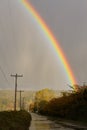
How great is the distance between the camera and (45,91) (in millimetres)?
166125

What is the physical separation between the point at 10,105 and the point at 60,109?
71.2m

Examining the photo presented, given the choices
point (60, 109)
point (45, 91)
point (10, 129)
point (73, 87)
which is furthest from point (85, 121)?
point (45, 91)

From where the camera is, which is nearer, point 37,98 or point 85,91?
point 85,91

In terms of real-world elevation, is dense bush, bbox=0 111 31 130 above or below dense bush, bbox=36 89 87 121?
below

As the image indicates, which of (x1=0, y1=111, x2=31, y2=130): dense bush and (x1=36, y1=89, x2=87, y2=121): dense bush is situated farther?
(x1=36, y1=89, x2=87, y2=121): dense bush

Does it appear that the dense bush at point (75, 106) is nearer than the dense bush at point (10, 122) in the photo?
No

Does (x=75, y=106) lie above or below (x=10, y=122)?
above

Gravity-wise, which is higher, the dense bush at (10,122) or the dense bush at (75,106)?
the dense bush at (75,106)

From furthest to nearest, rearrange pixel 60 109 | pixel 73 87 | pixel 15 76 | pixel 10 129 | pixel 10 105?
pixel 10 105 → pixel 15 76 → pixel 60 109 → pixel 73 87 → pixel 10 129

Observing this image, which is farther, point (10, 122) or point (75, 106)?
point (75, 106)

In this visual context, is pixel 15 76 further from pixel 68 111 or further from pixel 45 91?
pixel 45 91

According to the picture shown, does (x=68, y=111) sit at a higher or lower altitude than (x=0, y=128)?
higher

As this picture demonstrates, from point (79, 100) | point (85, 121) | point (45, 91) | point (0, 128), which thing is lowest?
point (0, 128)

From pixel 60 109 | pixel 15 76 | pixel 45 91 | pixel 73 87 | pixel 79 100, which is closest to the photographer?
pixel 79 100
